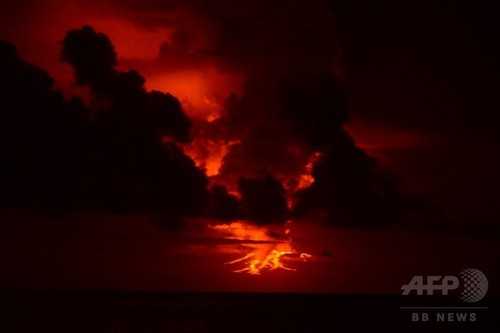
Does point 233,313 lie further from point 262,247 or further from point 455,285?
point 455,285

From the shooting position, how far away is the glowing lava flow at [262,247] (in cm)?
1194

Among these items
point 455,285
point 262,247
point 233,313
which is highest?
point 262,247

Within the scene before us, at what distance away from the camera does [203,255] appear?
12047 millimetres

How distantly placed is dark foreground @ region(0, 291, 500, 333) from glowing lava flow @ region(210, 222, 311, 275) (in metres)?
0.52

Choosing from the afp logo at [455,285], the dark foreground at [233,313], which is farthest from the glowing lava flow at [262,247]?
the afp logo at [455,285]

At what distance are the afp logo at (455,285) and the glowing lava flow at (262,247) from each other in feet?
5.88

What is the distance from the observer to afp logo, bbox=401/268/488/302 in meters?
11.8

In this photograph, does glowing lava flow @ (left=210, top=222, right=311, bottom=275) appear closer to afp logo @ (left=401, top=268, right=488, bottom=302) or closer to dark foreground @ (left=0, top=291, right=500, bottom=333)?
dark foreground @ (left=0, top=291, right=500, bottom=333)

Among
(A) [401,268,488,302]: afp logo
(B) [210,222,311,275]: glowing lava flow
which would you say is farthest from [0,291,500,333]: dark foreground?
(B) [210,222,311,275]: glowing lava flow

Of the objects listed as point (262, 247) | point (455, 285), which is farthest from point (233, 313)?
point (455, 285)

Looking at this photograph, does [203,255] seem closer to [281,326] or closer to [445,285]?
[281,326]

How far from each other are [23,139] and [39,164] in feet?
1.59

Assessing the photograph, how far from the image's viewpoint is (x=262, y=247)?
1220 cm

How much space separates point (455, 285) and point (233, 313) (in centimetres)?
366
